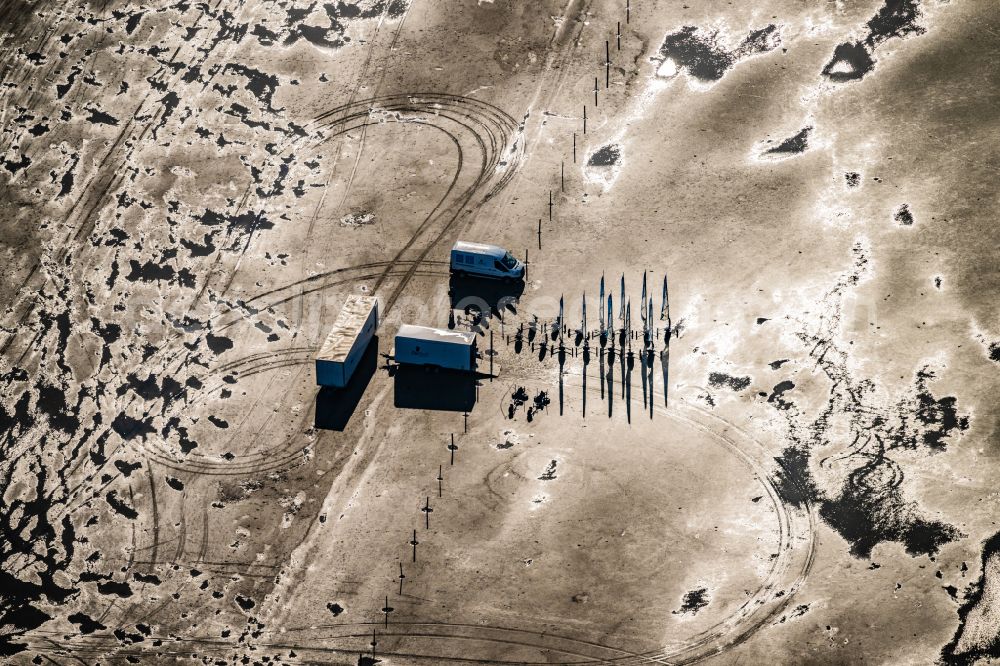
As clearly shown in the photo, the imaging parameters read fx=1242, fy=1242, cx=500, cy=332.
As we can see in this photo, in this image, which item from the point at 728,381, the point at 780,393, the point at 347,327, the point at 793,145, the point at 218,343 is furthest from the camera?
the point at 793,145

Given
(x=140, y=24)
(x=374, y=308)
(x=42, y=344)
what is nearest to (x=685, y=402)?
(x=374, y=308)

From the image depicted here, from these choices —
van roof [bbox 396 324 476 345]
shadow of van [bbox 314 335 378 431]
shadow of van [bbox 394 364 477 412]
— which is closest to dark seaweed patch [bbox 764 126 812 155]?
van roof [bbox 396 324 476 345]

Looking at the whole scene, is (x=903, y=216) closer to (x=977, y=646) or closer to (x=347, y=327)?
(x=977, y=646)

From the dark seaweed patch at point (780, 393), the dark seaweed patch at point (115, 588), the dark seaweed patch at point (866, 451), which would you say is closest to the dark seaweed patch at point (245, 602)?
the dark seaweed patch at point (115, 588)

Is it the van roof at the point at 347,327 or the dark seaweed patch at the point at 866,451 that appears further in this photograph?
the van roof at the point at 347,327

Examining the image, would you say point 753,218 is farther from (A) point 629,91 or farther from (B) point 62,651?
(B) point 62,651

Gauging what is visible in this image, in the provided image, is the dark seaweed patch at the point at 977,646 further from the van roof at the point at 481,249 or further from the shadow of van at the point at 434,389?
the van roof at the point at 481,249

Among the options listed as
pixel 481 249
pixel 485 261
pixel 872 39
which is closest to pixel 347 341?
pixel 485 261
